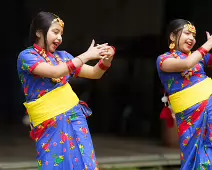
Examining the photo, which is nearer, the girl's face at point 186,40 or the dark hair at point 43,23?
the dark hair at point 43,23

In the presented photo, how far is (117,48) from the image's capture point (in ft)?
27.0

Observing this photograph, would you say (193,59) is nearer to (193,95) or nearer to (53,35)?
(193,95)

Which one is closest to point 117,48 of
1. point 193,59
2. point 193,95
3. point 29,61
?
point 193,95

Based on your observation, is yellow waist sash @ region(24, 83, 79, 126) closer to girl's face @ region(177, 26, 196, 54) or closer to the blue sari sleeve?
the blue sari sleeve

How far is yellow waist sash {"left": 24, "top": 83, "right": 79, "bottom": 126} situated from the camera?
11.8 feet

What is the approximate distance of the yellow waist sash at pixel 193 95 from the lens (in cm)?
406

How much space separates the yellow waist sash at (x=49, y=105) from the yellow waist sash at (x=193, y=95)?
901mm

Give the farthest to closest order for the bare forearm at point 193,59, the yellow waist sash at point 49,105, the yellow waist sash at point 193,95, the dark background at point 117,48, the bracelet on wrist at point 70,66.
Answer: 1. the dark background at point 117,48
2. the yellow waist sash at point 193,95
3. the bare forearm at point 193,59
4. the yellow waist sash at point 49,105
5. the bracelet on wrist at point 70,66

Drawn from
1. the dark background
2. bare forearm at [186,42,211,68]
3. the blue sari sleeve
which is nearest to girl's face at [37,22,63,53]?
the blue sari sleeve

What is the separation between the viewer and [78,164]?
3.58 metres

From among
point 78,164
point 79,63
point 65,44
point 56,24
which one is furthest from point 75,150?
point 65,44

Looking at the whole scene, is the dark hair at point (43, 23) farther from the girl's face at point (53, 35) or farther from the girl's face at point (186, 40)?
the girl's face at point (186, 40)

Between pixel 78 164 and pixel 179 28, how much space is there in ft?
4.32

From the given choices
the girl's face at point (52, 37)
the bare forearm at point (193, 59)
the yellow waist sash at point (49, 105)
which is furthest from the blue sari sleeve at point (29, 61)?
the bare forearm at point (193, 59)
